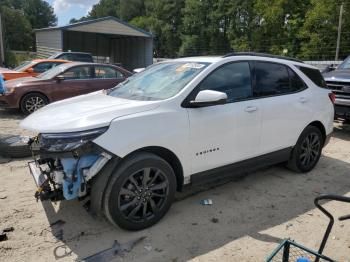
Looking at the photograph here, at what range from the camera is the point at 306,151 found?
571cm

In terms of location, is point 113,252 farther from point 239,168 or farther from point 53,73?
point 53,73

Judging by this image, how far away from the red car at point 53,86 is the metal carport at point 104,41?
610 inches

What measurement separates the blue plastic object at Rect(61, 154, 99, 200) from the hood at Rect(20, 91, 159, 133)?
29cm

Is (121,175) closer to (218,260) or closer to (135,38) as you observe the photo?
(218,260)

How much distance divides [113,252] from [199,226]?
1.00 m

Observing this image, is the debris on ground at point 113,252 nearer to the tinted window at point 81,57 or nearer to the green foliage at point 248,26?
the tinted window at point 81,57

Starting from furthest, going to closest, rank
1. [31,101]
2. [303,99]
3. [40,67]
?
[40,67] → [31,101] → [303,99]

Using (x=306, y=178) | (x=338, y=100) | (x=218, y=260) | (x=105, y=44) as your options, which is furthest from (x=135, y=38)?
(x=218, y=260)

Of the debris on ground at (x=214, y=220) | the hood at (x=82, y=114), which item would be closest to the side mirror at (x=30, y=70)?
the hood at (x=82, y=114)

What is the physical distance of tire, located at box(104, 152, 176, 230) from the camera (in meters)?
3.62

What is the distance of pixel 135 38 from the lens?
30062mm

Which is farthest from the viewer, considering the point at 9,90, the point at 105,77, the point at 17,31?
the point at 17,31

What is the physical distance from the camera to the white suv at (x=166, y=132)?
356 centimetres

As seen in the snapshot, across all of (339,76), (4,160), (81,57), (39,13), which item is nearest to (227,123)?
(4,160)
